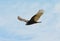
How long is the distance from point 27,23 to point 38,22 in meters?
1.47

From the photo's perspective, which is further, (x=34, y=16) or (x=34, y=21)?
(x=34, y=21)

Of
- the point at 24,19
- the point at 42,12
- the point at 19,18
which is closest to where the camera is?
Answer: the point at 42,12

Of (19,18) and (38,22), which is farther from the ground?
(19,18)

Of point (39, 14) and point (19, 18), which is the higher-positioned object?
point (19, 18)

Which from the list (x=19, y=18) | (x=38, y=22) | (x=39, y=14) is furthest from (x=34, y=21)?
(x=19, y=18)

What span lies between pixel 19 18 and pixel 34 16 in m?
6.33

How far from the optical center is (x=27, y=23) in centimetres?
2184

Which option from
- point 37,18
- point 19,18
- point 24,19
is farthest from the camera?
point 19,18

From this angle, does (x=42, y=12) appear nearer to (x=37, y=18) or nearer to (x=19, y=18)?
(x=37, y=18)

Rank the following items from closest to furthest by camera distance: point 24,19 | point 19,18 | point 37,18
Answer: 1. point 37,18
2. point 24,19
3. point 19,18

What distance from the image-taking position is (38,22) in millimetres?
22016

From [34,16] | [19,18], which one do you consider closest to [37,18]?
[34,16]

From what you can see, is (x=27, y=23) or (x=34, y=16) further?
(x=27, y=23)

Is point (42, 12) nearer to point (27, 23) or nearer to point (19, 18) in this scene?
point (27, 23)
